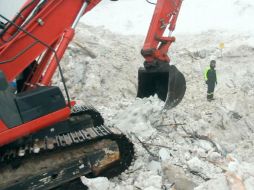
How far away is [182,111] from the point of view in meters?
8.76

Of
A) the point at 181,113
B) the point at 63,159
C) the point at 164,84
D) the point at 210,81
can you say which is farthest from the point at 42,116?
the point at 210,81

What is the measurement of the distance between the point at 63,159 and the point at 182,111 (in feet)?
14.2

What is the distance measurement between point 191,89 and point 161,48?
4.63 metres

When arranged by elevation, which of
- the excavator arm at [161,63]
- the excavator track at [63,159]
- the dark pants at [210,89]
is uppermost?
the excavator arm at [161,63]

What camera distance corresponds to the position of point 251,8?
18.0m

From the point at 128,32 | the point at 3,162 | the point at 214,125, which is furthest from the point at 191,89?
the point at 128,32

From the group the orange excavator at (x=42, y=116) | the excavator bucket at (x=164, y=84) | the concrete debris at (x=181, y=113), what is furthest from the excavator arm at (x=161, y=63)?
the orange excavator at (x=42, y=116)

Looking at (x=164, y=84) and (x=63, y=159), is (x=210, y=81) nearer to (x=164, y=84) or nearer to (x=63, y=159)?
(x=164, y=84)

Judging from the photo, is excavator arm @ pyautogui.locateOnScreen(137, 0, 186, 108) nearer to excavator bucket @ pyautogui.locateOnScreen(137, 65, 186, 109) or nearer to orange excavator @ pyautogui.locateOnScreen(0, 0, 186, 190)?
excavator bucket @ pyautogui.locateOnScreen(137, 65, 186, 109)

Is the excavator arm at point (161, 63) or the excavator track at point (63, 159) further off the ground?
the excavator arm at point (161, 63)

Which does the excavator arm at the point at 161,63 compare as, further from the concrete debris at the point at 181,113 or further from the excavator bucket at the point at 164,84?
the concrete debris at the point at 181,113

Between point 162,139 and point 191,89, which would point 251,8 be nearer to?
point 191,89

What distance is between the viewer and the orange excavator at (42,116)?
4.57 metres

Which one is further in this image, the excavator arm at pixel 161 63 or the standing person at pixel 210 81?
the standing person at pixel 210 81
